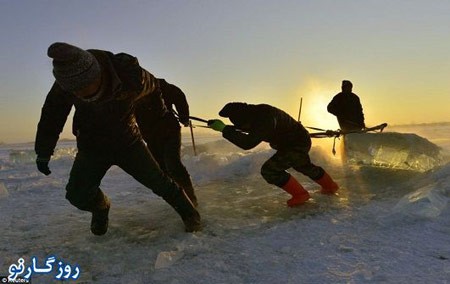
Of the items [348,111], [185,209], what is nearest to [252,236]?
[185,209]

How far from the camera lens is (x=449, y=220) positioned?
142 inches

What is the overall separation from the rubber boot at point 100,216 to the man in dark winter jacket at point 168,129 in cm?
111

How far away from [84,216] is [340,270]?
310 cm

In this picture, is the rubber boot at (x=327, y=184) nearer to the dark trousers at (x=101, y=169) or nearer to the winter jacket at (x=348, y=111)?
the dark trousers at (x=101, y=169)

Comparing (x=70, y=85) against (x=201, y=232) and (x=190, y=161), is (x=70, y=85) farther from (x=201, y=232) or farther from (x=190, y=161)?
(x=190, y=161)

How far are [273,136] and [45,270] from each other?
110 inches

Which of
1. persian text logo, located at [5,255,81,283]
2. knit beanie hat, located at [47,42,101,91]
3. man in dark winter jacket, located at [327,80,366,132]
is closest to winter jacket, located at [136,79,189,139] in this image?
knit beanie hat, located at [47,42,101,91]

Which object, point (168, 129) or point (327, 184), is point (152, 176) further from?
point (327, 184)

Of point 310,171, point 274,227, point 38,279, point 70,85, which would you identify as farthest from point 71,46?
point 310,171

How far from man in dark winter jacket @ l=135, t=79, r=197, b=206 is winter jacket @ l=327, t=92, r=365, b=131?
13.5 ft

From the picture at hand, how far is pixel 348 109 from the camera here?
797cm

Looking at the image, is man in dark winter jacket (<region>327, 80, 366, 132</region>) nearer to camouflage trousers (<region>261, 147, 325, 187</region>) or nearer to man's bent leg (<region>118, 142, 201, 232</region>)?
camouflage trousers (<region>261, 147, 325, 187</region>)

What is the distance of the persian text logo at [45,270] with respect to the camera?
2861 mm

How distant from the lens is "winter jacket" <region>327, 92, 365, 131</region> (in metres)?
7.95
